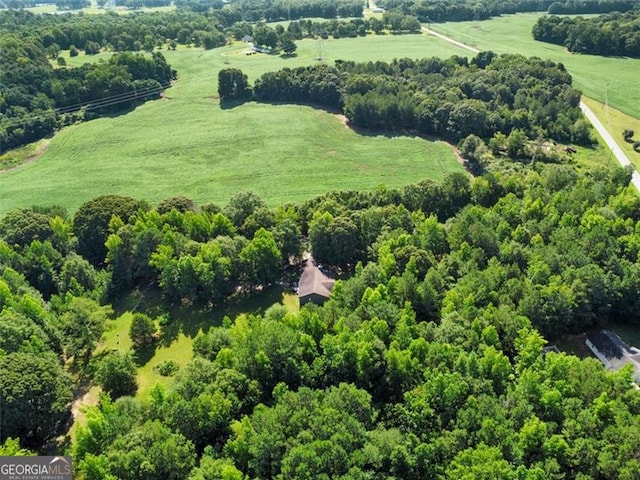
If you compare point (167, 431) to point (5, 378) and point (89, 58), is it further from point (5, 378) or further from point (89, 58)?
point (89, 58)

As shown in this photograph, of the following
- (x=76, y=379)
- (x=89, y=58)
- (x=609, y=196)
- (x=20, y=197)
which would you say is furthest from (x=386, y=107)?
(x=89, y=58)

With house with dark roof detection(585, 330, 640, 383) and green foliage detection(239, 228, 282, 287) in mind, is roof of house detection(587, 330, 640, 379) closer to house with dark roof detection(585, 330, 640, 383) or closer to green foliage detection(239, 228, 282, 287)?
house with dark roof detection(585, 330, 640, 383)

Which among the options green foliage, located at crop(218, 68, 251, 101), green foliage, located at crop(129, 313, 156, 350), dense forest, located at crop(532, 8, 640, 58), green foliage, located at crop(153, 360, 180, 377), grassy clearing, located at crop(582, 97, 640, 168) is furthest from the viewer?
dense forest, located at crop(532, 8, 640, 58)

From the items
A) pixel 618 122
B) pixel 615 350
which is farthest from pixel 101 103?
pixel 618 122

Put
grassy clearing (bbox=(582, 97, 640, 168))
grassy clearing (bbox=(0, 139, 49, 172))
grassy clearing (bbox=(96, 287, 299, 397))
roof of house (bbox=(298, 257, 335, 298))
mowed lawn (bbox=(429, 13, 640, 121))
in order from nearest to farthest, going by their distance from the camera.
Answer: grassy clearing (bbox=(96, 287, 299, 397)), roof of house (bbox=(298, 257, 335, 298)), grassy clearing (bbox=(582, 97, 640, 168)), grassy clearing (bbox=(0, 139, 49, 172)), mowed lawn (bbox=(429, 13, 640, 121))

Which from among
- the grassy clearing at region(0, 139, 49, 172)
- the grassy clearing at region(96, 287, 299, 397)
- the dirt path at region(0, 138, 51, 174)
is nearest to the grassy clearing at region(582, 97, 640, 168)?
the grassy clearing at region(96, 287, 299, 397)
